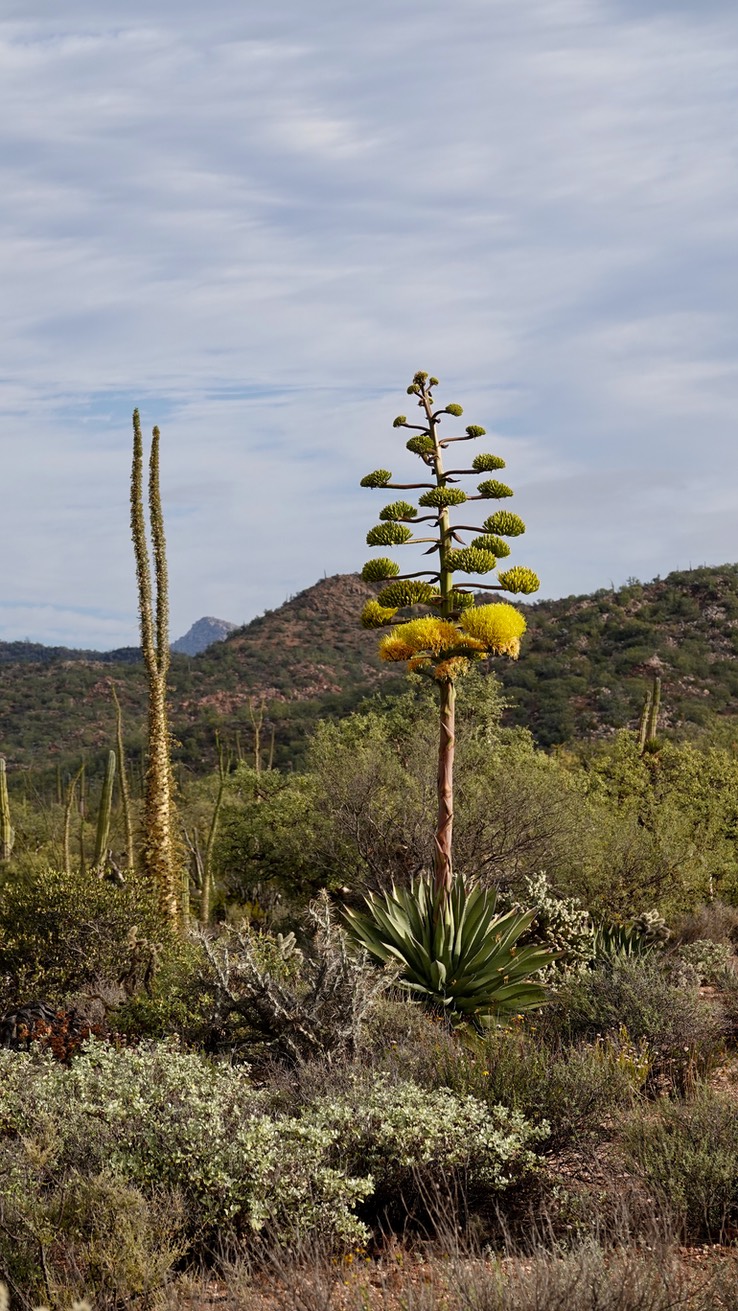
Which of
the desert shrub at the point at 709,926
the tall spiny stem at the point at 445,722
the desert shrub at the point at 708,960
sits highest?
the tall spiny stem at the point at 445,722

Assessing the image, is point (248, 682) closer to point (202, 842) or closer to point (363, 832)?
point (202, 842)

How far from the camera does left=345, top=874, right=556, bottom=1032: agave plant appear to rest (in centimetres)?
935

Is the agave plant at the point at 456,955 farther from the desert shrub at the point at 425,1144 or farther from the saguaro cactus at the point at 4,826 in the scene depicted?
the saguaro cactus at the point at 4,826

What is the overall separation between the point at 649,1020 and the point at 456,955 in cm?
167

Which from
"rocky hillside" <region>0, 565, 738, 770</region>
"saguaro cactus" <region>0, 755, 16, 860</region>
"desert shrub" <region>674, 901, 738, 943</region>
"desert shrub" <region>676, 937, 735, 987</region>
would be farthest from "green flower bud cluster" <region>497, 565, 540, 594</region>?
"rocky hillside" <region>0, 565, 738, 770</region>

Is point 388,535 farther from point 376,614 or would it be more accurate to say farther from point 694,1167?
point 694,1167

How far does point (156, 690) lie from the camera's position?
13.7 meters

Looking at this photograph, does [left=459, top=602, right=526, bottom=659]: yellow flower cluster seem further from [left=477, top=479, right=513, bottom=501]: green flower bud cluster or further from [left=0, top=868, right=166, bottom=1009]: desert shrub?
[left=0, top=868, right=166, bottom=1009]: desert shrub

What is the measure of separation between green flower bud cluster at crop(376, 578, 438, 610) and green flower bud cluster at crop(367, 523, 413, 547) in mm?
303

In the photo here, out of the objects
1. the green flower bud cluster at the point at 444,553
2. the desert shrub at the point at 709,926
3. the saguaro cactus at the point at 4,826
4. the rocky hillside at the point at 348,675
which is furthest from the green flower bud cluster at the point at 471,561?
the rocky hillside at the point at 348,675

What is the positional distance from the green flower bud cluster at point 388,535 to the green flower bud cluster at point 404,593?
303 mm

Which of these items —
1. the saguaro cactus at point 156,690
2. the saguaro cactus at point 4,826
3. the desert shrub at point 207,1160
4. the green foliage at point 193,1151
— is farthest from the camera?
the saguaro cactus at point 4,826

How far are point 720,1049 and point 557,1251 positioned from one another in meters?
4.10

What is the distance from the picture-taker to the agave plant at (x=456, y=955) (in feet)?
30.7
